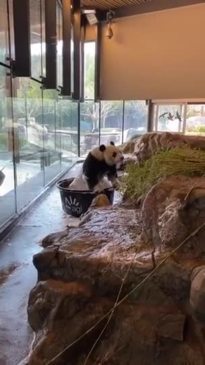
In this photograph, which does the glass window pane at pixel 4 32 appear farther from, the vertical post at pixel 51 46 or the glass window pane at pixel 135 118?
the glass window pane at pixel 135 118

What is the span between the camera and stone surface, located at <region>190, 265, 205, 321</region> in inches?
45.7

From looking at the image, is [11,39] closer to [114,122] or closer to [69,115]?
[69,115]

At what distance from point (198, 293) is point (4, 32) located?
3039mm

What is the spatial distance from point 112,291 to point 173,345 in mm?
317

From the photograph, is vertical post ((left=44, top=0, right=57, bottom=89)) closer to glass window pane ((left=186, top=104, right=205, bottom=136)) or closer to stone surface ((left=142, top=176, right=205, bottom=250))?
stone surface ((left=142, top=176, right=205, bottom=250))

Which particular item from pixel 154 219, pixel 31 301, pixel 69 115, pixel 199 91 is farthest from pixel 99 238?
pixel 199 91

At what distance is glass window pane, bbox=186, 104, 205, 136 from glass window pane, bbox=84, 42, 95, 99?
7.96 ft

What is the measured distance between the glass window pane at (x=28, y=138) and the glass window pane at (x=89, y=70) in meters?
3.74

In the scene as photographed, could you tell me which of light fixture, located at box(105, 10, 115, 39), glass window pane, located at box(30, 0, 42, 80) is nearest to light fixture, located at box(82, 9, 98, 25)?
light fixture, located at box(105, 10, 115, 39)

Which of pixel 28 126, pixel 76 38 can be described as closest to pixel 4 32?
pixel 28 126

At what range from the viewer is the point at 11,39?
11.0 ft

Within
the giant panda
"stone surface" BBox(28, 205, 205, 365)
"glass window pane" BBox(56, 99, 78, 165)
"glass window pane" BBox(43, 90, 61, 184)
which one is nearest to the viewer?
"stone surface" BBox(28, 205, 205, 365)

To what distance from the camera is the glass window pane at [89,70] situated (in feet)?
27.7

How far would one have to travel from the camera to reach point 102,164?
411 centimetres
